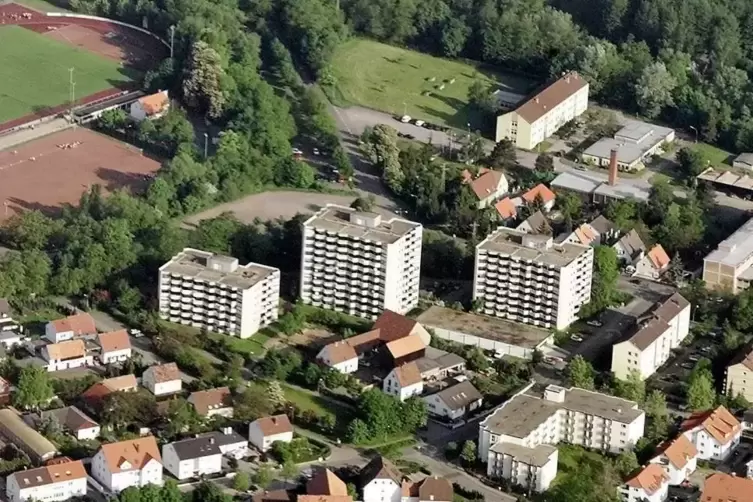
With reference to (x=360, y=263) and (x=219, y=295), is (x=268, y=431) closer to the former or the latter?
(x=219, y=295)

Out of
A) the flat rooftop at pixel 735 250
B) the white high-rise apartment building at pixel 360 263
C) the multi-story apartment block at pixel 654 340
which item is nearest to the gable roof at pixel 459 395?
the multi-story apartment block at pixel 654 340

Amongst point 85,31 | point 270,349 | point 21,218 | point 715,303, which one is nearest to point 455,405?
point 270,349

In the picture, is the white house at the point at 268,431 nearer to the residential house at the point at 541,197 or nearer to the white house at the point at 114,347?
the white house at the point at 114,347

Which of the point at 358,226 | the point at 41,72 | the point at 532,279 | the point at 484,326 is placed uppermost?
the point at 358,226

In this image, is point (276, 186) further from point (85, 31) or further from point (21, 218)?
point (85, 31)

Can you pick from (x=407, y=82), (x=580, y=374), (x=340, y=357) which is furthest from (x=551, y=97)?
(x=340, y=357)
